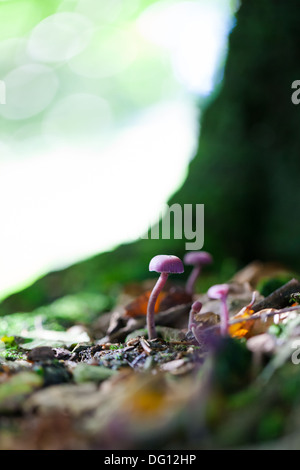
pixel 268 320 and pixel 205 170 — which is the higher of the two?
pixel 205 170

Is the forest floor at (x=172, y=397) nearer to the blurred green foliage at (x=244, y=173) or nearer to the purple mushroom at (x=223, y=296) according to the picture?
the purple mushroom at (x=223, y=296)

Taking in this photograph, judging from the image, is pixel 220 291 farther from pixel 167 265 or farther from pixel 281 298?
pixel 281 298

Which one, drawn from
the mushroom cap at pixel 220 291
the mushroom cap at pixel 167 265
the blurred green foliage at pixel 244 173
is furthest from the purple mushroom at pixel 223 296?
the blurred green foliage at pixel 244 173

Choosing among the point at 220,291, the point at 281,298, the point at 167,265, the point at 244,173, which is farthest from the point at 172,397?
the point at 244,173

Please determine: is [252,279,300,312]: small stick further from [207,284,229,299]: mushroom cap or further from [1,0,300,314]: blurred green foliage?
[1,0,300,314]: blurred green foliage

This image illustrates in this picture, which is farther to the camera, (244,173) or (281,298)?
(244,173)

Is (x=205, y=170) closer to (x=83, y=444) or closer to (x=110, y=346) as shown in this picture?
(x=110, y=346)

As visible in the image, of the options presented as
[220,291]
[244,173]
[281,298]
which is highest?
[244,173]

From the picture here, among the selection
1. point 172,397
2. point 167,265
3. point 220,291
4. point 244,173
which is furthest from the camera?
point 244,173

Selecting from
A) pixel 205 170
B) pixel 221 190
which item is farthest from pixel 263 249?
pixel 205 170

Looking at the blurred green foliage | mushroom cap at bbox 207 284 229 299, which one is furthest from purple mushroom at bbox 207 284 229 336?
the blurred green foliage

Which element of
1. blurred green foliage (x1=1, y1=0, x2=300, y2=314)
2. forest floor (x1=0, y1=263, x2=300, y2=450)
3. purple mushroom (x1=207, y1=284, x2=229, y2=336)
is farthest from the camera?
blurred green foliage (x1=1, y1=0, x2=300, y2=314)
